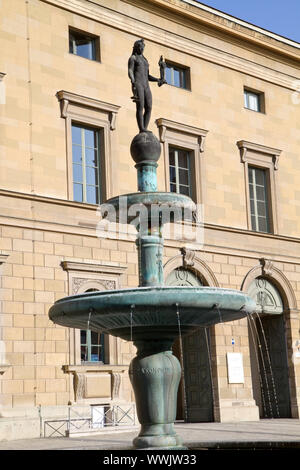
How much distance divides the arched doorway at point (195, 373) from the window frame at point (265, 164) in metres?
3.50

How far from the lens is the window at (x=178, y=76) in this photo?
85.7 feet

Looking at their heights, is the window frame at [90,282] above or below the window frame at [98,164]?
below

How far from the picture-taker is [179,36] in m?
26.4

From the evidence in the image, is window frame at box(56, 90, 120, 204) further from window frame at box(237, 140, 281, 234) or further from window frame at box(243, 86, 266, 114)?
window frame at box(243, 86, 266, 114)

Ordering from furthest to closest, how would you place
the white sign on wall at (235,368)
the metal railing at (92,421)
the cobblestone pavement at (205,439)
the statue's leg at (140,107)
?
1. the white sign on wall at (235,368)
2. the metal railing at (92,421)
3. the cobblestone pavement at (205,439)
4. the statue's leg at (140,107)

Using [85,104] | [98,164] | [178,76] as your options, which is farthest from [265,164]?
[85,104]

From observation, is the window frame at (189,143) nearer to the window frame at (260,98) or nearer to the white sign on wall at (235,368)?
the window frame at (260,98)

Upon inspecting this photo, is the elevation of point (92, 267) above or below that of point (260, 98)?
below

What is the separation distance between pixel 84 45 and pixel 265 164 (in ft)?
25.8

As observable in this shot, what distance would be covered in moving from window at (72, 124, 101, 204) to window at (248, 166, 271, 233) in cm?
647

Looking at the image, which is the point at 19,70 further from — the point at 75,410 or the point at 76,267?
the point at 75,410

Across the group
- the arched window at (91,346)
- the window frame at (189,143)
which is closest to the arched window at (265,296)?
the window frame at (189,143)

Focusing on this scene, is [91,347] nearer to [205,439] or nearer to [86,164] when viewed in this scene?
[86,164]

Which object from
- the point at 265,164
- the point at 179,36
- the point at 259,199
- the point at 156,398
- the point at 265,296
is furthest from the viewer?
the point at 265,164
